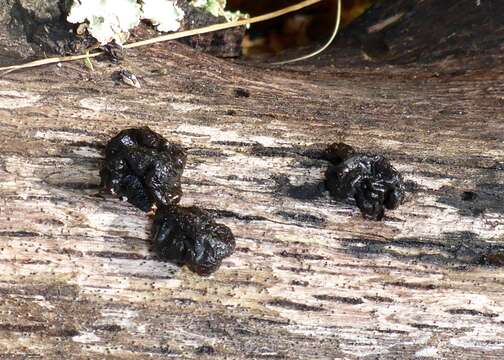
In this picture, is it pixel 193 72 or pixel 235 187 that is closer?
pixel 235 187

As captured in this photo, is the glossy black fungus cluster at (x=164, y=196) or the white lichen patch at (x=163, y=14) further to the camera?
the white lichen patch at (x=163, y=14)

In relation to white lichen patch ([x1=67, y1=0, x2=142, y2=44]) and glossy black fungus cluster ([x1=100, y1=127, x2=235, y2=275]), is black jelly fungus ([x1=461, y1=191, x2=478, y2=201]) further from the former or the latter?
white lichen patch ([x1=67, y1=0, x2=142, y2=44])

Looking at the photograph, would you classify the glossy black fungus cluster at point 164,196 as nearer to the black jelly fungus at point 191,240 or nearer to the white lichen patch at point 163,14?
the black jelly fungus at point 191,240

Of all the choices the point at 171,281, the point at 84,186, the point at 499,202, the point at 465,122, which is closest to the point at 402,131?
the point at 465,122

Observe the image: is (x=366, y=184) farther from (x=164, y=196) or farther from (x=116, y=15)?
(x=116, y=15)

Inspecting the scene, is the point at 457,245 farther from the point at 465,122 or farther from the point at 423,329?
the point at 465,122

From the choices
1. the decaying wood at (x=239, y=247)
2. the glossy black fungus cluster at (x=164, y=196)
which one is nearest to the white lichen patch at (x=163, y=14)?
the decaying wood at (x=239, y=247)
